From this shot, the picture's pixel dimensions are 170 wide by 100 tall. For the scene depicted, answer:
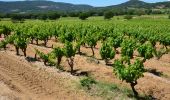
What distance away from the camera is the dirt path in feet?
94.7

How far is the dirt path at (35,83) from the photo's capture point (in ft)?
94.7

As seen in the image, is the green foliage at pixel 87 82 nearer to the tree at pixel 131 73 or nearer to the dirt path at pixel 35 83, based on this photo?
the dirt path at pixel 35 83

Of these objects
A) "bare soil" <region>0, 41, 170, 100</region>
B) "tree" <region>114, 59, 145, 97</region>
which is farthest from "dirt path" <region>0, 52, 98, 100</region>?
"tree" <region>114, 59, 145, 97</region>

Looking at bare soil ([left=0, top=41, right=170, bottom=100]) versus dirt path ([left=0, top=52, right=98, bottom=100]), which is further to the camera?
bare soil ([left=0, top=41, right=170, bottom=100])

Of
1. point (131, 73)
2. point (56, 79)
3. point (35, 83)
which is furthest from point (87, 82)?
point (131, 73)

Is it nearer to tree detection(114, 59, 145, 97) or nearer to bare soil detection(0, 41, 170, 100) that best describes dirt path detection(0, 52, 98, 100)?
bare soil detection(0, 41, 170, 100)

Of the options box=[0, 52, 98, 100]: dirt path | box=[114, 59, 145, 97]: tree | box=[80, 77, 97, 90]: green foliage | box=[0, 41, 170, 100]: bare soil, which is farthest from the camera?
box=[80, 77, 97, 90]: green foliage

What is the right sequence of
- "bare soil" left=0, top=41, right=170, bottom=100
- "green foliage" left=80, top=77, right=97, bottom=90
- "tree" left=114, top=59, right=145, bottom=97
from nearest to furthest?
"tree" left=114, top=59, right=145, bottom=97, "bare soil" left=0, top=41, right=170, bottom=100, "green foliage" left=80, top=77, right=97, bottom=90

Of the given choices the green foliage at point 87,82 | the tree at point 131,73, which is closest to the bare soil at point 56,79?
the green foliage at point 87,82

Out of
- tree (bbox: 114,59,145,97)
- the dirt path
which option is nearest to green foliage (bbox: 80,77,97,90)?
the dirt path

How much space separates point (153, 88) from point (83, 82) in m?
5.44

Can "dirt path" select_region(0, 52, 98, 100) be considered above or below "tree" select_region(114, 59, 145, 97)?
below

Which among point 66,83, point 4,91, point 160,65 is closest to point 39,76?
point 66,83

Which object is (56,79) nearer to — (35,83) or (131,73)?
(35,83)
